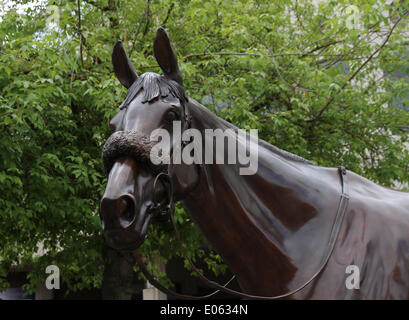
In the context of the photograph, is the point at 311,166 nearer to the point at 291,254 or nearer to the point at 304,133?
the point at 291,254

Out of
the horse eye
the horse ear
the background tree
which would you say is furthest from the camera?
the background tree

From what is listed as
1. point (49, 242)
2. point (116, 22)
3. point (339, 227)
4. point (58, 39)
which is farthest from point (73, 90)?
point (339, 227)

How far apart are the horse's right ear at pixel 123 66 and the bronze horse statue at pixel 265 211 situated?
24 mm

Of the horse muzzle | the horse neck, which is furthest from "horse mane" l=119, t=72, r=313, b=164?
the horse muzzle

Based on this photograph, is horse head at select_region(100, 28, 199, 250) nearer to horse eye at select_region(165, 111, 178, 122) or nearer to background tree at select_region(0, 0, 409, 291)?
horse eye at select_region(165, 111, 178, 122)

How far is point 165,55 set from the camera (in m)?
2.67

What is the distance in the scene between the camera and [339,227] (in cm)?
257

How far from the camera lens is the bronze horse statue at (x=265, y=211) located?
2.39 m

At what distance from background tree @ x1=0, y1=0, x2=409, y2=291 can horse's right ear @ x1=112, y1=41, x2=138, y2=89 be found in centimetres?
273

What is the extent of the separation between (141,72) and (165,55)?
3.82 meters

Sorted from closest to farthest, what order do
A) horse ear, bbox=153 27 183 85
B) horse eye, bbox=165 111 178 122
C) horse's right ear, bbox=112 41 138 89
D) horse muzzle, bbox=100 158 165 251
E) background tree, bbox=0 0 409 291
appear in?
horse muzzle, bbox=100 158 165 251 → horse eye, bbox=165 111 178 122 → horse ear, bbox=153 27 183 85 → horse's right ear, bbox=112 41 138 89 → background tree, bbox=0 0 409 291

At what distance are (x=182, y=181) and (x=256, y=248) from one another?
1.74 feet

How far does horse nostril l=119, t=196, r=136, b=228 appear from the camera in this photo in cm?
219

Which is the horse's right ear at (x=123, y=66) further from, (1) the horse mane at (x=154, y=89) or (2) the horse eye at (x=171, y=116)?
(2) the horse eye at (x=171, y=116)
